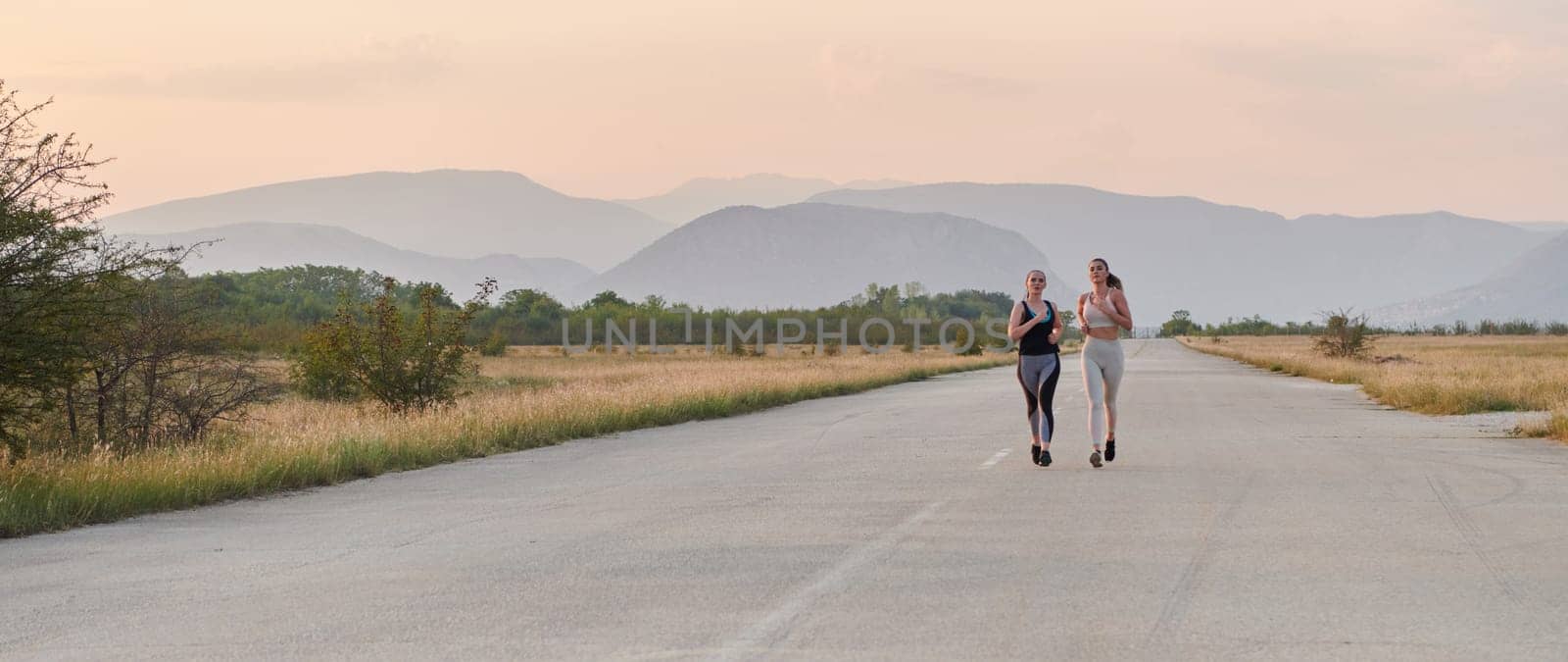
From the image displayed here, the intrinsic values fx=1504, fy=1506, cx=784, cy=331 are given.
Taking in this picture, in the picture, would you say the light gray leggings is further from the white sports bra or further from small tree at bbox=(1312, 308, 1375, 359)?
small tree at bbox=(1312, 308, 1375, 359)

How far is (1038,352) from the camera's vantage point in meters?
14.9

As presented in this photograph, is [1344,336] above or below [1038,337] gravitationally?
below

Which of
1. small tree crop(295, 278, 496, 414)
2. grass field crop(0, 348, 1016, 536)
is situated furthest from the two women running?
small tree crop(295, 278, 496, 414)

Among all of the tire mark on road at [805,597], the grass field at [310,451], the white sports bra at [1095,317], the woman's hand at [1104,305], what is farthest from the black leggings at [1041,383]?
the grass field at [310,451]

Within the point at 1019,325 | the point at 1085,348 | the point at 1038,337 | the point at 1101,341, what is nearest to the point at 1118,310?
the point at 1101,341

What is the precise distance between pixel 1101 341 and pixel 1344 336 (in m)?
48.3

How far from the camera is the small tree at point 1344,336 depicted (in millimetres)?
58531

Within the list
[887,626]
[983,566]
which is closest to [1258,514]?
[983,566]

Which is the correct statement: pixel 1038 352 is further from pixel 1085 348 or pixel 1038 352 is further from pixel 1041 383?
pixel 1085 348

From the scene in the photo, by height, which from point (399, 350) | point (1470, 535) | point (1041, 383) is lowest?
point (1470, 535)

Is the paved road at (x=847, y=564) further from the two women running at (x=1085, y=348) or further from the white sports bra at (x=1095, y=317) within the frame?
the white sports bra at (x=1095, y=317)

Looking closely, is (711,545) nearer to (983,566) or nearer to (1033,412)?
(983,566)

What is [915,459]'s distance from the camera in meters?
16.1

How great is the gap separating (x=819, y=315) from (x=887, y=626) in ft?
398
